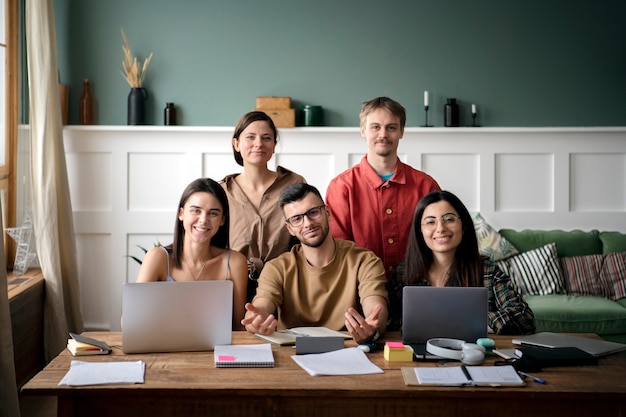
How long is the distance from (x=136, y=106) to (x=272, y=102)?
905mm

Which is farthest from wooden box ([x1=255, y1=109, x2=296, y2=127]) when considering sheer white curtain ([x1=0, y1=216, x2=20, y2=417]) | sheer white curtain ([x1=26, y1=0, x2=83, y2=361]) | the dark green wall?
sheer white curtain ([x1=0, y1=216, x2=20, y2=417])

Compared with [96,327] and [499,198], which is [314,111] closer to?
[499,198]

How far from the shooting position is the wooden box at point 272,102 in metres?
4.89

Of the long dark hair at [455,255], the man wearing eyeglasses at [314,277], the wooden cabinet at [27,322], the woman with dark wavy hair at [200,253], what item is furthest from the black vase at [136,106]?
the long dark hair at [455,255]

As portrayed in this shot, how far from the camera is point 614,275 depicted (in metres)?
4.54

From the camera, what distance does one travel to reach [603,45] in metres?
4.98

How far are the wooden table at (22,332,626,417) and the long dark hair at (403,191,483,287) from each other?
2.15ft

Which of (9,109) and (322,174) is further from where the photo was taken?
(322,174)

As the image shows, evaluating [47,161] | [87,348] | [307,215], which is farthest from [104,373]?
[47,161]

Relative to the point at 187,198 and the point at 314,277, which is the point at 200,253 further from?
the point at 314,277

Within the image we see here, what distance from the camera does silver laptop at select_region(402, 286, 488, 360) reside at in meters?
2.35

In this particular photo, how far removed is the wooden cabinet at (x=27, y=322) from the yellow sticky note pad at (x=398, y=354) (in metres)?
2.17

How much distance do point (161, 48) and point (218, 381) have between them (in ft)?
11.3

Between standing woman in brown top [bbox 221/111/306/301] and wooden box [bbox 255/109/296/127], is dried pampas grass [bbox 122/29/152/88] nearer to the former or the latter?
wooden box [bbox 255/109/296/127]
